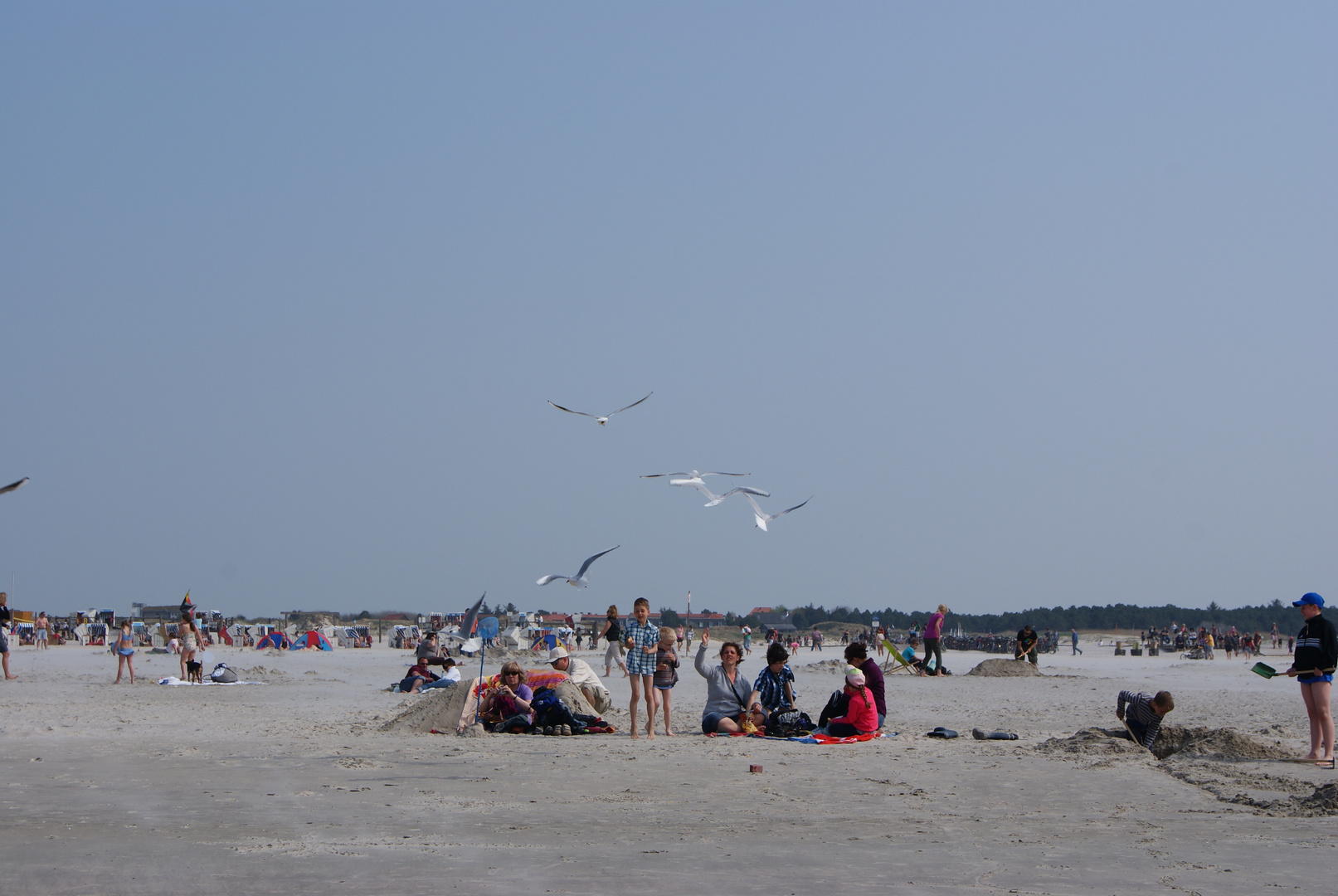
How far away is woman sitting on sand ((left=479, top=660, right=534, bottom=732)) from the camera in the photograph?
11461 millimetres

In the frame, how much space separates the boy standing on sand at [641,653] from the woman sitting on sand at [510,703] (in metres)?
1.17

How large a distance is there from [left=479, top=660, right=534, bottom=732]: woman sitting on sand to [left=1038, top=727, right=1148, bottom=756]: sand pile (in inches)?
197

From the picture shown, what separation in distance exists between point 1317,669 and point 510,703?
7.34 metres

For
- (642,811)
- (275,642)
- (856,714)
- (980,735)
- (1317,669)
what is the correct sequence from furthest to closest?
(275,642)
(980,735)
(856,714)
(1317,669)
(642,811)

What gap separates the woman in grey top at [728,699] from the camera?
11.3 metres

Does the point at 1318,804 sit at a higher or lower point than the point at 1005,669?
higher

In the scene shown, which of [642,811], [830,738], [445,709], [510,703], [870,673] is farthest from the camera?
[445,709]

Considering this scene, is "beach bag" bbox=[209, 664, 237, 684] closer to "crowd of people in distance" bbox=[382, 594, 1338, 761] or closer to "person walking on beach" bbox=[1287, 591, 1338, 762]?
"crowd of people in distance" bbox=[382, 594, 1338, 761]

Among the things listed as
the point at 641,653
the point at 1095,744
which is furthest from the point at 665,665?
the point at 1095,744

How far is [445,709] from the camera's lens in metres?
11.8

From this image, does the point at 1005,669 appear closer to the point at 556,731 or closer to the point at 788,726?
the point at 788,726

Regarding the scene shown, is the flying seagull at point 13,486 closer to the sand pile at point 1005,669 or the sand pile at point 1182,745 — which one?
the sand pile at point 1182,745

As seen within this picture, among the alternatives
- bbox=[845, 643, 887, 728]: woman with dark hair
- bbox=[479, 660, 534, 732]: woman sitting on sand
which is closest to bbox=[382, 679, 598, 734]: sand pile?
bbox=[479, 660, 534, 732]: woman sitting on sand

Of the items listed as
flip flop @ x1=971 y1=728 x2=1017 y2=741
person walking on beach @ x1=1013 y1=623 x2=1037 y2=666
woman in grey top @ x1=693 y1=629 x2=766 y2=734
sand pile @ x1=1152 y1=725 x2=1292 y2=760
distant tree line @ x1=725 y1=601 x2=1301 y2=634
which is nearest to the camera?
sand pile @ x1=1152 y1=725 x2=1292 y2=760
